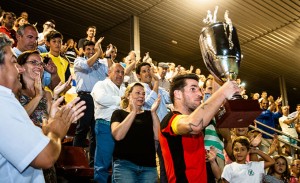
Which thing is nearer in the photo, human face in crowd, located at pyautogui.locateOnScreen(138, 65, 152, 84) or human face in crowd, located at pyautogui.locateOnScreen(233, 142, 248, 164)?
human face in crowd, located at pyautogui.locateOnScreen(233, 142, 248, 164)

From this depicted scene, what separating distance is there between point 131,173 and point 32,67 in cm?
159

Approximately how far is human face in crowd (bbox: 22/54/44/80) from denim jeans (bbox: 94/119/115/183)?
1609 mm

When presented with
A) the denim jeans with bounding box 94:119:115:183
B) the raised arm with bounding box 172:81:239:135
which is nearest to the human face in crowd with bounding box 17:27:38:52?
the denim jeans with bounding box 94:119:115:183

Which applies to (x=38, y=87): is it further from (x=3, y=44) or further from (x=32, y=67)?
(x=3, y=44)

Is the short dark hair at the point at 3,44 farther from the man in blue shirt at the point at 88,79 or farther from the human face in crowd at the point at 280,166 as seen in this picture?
the human face in crowd at the point at 280,166

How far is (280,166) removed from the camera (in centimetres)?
618

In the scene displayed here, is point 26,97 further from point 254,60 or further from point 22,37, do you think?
point 254,60

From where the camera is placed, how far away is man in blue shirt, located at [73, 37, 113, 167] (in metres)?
5.41

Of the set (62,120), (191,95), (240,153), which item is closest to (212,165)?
(191,95)

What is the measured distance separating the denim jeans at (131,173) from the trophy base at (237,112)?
1361 mm

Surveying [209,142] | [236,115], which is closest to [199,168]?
[236,115]

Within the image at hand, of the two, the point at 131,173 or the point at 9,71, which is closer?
the point at 9,71

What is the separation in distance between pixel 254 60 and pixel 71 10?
8184 mm

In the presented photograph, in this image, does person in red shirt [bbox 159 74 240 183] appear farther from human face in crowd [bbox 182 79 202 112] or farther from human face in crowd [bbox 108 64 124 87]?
human face in crowd [bbox 108 64 124 87]
